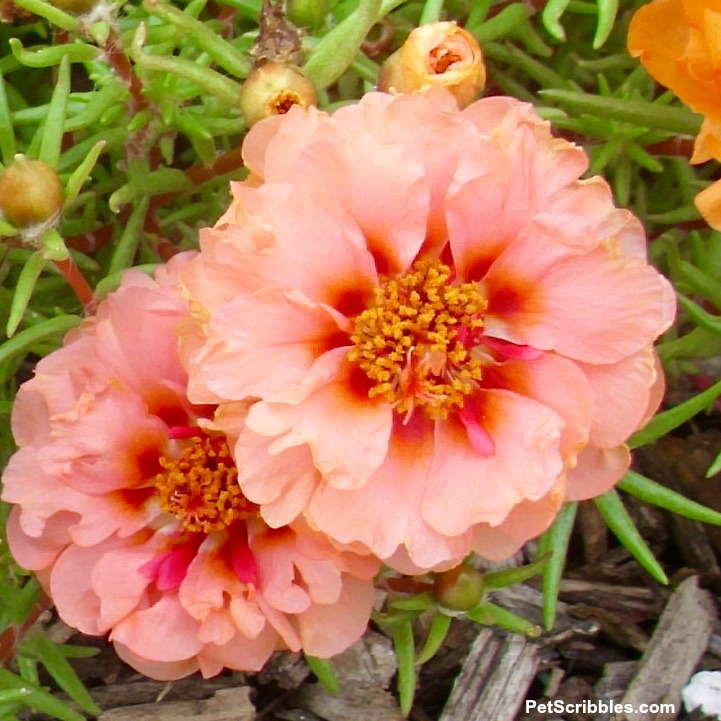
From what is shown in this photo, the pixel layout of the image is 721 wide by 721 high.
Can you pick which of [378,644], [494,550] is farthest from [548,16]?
[378,644]

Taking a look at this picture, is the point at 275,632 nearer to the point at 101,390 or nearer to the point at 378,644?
the point at 101,390

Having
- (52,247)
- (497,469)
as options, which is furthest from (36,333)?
(497,469)

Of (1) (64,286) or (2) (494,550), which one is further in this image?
(1) (64,286)

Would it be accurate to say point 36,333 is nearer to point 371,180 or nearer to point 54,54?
point 54,54

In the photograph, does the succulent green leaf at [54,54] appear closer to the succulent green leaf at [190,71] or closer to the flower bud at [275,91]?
the succulent green leaf at [190,71]

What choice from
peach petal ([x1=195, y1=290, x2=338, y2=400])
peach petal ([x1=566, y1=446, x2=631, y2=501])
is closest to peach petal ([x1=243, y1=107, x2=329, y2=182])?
peach petal ([x1=195, y1=290, x2=338, y2=400])
